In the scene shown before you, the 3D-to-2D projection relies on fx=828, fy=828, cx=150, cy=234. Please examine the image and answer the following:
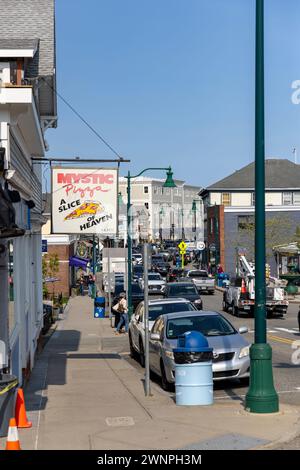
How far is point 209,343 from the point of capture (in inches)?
638

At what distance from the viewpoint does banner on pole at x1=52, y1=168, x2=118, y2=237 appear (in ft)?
65.2

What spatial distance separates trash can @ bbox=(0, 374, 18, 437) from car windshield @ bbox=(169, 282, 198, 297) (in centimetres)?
2997

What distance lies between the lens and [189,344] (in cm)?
1363

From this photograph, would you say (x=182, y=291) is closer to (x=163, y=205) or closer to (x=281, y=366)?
(x=281, y=366)

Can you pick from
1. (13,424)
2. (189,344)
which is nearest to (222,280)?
(189,344)

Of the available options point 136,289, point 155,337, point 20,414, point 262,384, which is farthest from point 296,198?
point 20,414

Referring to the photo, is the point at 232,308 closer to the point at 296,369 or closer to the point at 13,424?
the point at 296,369

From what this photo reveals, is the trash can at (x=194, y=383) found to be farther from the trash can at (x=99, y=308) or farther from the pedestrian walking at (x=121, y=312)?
the trash can at (x=99, y=308)

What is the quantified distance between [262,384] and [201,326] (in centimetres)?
527

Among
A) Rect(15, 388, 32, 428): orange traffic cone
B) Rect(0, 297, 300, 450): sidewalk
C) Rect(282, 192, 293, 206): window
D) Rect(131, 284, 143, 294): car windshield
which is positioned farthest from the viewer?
Rect(282, 192, 293, 206): window

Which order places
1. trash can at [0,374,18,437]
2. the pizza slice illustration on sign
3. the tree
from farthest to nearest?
the tree, the pizza slice illustration on sign, trash can at [0,374,18,437]

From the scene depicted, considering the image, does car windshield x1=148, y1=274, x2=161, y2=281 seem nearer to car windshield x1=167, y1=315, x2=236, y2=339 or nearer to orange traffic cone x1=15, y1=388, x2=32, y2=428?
car windshield x1=167, y1=315, x2=236, y2=339

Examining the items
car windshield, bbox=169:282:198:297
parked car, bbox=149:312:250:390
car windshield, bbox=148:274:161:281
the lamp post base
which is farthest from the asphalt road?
car windshield, bbox=148:274:161:281

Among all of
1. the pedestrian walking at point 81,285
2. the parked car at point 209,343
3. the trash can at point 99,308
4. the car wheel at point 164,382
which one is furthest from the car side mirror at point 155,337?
the pedestrian walking at point 81,285
